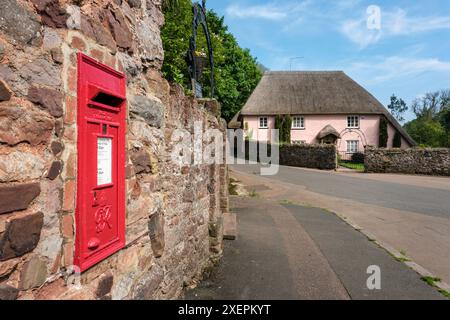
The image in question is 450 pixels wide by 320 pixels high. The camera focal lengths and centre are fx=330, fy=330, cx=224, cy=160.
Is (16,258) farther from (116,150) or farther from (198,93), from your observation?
(198,93)

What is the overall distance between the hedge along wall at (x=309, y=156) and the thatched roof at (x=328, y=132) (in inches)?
314

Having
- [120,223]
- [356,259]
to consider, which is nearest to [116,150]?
[120,223]

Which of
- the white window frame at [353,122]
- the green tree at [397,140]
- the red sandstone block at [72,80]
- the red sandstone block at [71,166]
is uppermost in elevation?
the white window frame at [353,122]

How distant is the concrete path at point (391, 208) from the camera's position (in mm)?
6680

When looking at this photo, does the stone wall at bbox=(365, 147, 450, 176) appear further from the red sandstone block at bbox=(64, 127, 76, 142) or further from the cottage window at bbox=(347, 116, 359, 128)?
the red sandstone block at bbox=(64, 127, 76, 142)

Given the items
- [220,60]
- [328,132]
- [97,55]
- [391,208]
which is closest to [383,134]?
[328,132]

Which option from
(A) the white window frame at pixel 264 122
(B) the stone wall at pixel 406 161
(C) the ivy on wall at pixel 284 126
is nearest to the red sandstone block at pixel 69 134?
(B) the stone wall at pixel 406 161

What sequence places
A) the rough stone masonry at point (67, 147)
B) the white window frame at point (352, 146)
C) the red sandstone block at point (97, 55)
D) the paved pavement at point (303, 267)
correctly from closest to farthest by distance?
the rough stone masonry at point (67, 147)
the red sandstone block at point (97, 55)
the paved pavement at point (303, 267)
the white window frame at point (352, 146)

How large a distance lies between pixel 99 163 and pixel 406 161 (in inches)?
1019

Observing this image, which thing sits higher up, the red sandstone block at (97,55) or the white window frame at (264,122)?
the white window frame at (264,122)

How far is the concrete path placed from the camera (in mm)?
6680

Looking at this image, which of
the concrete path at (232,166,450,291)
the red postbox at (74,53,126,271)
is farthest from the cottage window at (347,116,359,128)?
the red postbox at (74,53,126,271)

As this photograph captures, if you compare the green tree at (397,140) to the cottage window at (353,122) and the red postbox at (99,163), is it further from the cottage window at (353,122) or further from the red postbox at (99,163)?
the red postbox at (99,163)
